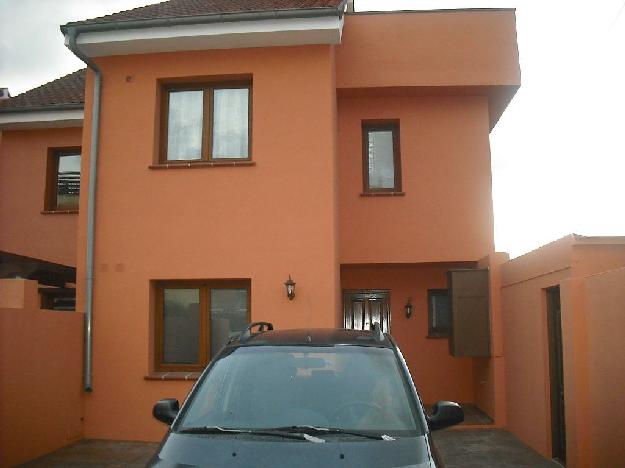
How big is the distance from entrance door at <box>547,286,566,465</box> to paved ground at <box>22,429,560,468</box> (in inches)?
10.7

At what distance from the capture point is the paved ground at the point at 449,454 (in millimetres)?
8188

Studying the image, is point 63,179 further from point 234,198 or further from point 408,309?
point 408,309

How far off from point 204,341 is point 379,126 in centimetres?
541

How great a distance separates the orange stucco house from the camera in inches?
376

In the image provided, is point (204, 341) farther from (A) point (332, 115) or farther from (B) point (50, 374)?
(A) point (332, 115)

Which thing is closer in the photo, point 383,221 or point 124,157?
point 124,157

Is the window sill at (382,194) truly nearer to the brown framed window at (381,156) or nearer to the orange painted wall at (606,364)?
the brown framed window at (381,156)

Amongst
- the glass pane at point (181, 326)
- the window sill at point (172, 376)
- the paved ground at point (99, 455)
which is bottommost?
the paved ground at point (99, 455)

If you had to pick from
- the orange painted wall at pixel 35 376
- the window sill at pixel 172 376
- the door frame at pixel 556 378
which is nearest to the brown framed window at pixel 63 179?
the orange painted wall at pixel 35 376

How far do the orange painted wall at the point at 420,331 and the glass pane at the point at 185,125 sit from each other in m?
4.18

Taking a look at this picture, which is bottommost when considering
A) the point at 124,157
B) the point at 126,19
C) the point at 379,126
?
the point at 124,157

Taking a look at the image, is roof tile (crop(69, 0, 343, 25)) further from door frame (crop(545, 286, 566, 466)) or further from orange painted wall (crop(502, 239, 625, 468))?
door frame (crop(545, 286, 566, 466))

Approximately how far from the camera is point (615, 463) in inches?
262

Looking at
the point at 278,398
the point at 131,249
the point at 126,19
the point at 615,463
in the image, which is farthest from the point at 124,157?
the point at 615,463
